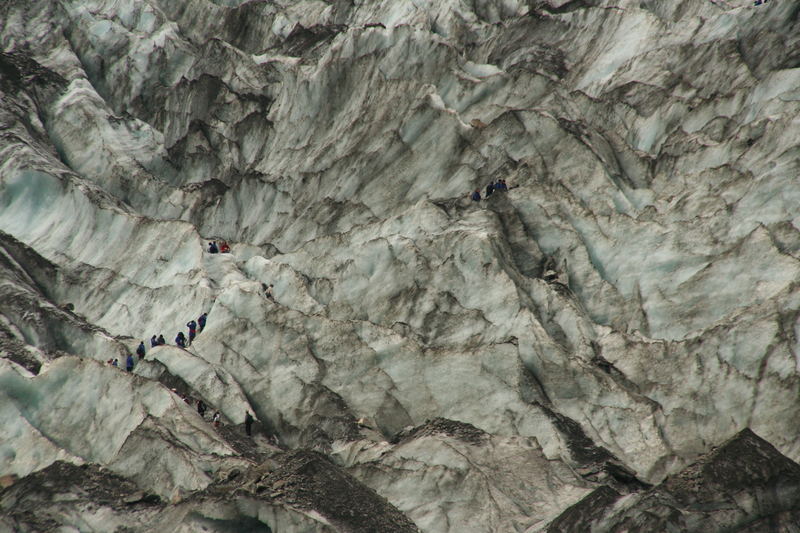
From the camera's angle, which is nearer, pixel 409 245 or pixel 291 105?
pixel 409 245

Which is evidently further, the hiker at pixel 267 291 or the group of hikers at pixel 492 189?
the group of hikers at pixel 492 189

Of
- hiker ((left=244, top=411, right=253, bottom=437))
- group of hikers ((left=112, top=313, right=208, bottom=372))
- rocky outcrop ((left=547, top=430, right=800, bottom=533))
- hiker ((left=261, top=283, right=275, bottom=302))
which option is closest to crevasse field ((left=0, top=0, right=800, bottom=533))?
rocky outcrop ((left=547, top=430, right=800, bottom=533))

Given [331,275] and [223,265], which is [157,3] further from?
[331,275]

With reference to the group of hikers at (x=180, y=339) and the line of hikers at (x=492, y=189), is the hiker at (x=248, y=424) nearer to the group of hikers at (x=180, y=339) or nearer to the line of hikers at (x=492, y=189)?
the group of hikers at (x=180, y=339)

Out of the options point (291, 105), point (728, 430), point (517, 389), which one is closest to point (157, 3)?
point (291, 105)

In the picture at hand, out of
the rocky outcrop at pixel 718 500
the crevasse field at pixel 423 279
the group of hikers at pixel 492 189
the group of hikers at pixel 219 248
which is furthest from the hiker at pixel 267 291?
the rocky outcrop at pixel 718 500

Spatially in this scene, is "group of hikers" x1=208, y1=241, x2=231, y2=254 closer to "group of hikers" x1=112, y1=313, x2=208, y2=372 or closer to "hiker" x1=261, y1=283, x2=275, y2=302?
"hiker" x1=261, y1=283, x2=275, y2=302
